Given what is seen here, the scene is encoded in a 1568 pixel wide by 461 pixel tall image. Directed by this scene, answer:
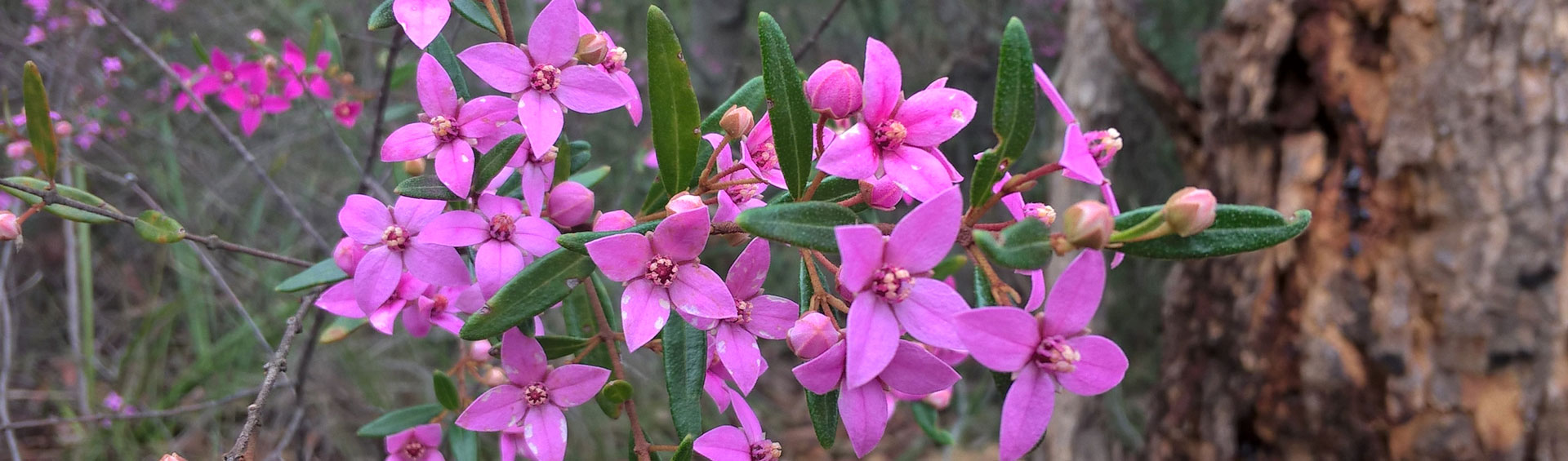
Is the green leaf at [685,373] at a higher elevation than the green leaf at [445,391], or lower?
lower

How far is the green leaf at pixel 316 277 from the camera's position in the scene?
3.82 ft

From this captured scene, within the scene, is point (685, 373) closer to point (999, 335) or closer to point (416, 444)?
point (999, 335)

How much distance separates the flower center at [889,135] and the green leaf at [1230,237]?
233mm

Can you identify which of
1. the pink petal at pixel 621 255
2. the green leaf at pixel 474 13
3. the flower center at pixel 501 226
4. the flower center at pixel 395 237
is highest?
the green leaf at pixel 474 13

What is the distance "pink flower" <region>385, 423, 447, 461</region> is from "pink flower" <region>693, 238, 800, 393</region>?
56 cm

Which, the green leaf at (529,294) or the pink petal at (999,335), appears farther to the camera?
the green leaf at (529,294)

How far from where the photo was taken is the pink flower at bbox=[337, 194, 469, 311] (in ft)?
3.08

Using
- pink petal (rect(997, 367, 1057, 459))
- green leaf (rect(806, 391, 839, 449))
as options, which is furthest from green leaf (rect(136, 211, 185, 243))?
pink petal (rect(997, 367, 1057, 459))

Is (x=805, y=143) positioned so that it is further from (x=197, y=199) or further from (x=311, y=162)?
(x=311, y=162)

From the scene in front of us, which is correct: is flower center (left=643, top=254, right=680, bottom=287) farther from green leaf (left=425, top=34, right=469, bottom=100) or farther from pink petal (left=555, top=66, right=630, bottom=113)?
green leaf (left=425, top=34, right=469, bottom=100)

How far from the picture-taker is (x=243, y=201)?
12.4 feet

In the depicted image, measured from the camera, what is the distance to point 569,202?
94 centimetres

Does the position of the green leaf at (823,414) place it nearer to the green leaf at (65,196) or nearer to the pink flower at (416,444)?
the pink flower at (416,444)

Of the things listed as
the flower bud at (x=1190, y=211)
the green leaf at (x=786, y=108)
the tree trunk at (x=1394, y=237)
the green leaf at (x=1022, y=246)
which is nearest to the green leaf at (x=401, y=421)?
the green leaf at (x=786, y=108)
